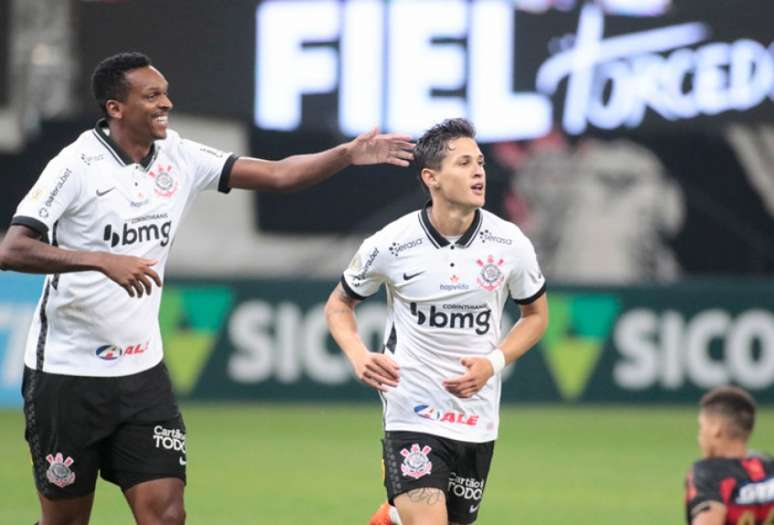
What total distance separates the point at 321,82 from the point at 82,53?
8.22 ft

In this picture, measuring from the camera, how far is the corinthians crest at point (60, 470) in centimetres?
746

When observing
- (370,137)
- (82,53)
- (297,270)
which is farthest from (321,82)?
(370,137)

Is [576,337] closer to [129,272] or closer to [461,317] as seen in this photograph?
[461,317]

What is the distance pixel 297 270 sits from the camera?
21656 mm

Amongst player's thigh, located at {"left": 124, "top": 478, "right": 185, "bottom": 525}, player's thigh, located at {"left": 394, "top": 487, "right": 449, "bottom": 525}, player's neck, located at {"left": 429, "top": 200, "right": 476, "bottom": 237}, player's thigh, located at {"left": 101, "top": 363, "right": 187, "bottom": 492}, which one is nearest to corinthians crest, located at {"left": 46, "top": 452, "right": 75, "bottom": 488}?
player's thigh, located at {"left": 101, "top": 363, "right": 187, "bottom": 492}

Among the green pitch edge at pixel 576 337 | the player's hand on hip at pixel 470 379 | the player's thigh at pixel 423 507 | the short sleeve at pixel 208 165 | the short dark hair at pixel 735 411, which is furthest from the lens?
the green pitch edge at pixel 576 337

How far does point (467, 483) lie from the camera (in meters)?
7.76

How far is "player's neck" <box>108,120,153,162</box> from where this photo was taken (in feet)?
25.0

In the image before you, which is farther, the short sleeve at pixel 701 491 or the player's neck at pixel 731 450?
the player's neck at pixel 731 450

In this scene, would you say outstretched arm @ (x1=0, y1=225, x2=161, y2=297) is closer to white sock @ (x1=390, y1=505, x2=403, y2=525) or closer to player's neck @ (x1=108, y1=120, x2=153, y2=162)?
player's neck @ (x1=108, y1=120, x2=153, y2=162)

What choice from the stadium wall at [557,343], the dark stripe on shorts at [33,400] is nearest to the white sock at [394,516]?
the dark stripe on shorts at [33,400]

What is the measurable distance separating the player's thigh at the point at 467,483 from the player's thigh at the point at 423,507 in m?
0.22

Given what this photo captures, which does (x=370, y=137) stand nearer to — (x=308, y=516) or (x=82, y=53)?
(x=308, y=516)

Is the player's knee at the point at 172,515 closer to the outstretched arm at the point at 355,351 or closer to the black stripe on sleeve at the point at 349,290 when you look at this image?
the outstretched arm at the point at 355,351
